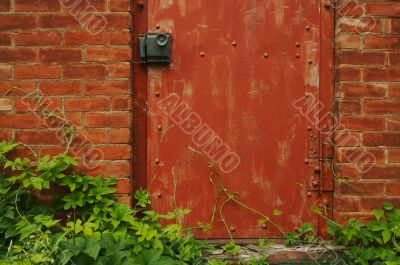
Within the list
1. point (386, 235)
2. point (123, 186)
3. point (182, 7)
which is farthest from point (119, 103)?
point (386, 235)

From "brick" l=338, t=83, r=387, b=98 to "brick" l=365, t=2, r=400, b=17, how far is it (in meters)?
0.43

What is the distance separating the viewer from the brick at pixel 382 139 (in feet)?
8.34

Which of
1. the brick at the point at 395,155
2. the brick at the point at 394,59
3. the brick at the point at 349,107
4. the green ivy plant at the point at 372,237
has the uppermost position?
the brick at the point at 394,59

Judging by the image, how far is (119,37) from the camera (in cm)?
251

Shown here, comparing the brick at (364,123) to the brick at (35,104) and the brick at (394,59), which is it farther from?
the brick at (35,104)

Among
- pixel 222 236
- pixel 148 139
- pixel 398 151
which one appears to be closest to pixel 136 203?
pixel 148 139

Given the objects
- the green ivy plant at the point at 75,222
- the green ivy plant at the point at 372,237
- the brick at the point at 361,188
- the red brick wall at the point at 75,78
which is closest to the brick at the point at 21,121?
the red brick wall at the point at 75,78

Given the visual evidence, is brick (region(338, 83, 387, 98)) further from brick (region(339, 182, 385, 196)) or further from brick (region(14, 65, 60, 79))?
brick (region(14, 65, 60, 79))

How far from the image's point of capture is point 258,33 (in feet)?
8.62

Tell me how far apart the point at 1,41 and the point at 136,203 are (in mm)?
1239

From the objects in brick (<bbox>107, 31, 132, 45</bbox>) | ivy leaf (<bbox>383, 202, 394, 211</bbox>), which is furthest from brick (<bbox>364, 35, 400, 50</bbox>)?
brick (<bbox>107, 31, 132, 45</bbox>)

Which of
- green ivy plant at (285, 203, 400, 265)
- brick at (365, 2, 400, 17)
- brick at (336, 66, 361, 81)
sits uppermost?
brick at (365, 2, 400, 17)

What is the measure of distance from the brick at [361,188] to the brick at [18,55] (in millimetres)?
1972

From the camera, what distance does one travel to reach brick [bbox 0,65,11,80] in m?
2.51
